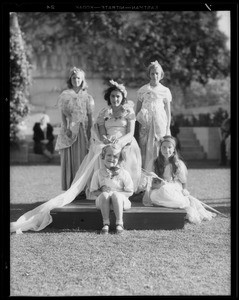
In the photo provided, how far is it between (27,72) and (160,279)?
14664 millimetres

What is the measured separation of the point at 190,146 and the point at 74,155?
1042 cm

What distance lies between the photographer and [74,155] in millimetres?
7074

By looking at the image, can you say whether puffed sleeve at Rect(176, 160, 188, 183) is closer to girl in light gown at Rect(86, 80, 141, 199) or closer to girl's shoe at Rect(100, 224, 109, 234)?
girl in light gown at Rect(86, 80, 141, 199)

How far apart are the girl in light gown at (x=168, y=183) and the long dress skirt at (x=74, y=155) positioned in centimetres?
118

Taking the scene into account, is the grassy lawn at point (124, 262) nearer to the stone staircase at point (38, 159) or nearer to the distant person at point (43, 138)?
the distant person at point (43, 138)

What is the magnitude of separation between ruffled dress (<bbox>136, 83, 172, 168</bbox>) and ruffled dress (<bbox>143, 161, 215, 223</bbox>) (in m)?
0.50

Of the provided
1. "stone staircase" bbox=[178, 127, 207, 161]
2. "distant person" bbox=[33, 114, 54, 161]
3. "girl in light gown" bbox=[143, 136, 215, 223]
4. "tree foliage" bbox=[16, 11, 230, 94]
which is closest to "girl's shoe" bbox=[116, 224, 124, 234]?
"girl in light gown" bbox=[143, 136, 215, 223]

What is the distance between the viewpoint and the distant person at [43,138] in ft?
50.5

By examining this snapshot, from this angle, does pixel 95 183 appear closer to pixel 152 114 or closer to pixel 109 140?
pixel 109 140

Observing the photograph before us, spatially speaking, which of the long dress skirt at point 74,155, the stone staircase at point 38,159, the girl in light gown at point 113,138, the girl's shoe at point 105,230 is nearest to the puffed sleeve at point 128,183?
the girl in light gown at point 113,138

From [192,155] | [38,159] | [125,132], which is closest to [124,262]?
[125,132]

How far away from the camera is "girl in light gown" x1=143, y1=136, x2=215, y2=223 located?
598 cm

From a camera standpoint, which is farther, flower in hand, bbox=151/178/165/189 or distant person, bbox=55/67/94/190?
distant person, bbox=55/67/94/190
